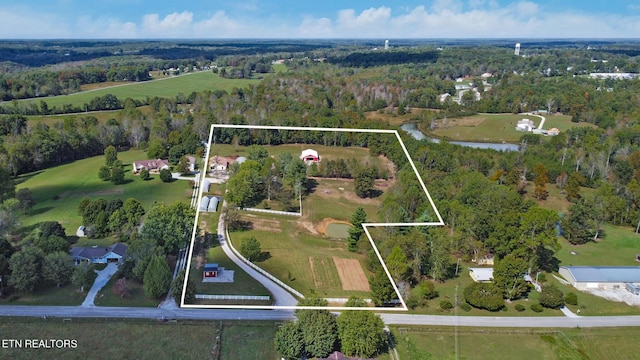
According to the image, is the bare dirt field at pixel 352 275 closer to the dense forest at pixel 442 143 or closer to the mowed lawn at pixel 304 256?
the mowed lawn at pixel 304 256

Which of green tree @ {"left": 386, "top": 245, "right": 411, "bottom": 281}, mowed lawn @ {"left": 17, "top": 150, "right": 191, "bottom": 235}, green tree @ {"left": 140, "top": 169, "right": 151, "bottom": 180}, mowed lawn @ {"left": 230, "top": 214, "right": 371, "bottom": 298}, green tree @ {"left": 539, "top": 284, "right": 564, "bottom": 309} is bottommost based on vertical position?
green tree @ {"left": 539, "top": 284, "right": 564, "bottom": 309}

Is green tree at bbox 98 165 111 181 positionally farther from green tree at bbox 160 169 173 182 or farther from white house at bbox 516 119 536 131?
white house at bbox 516 119 536 131

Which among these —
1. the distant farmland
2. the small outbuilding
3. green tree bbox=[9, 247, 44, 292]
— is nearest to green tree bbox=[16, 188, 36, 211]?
green tree bbox=[9, 247, 44, 292]

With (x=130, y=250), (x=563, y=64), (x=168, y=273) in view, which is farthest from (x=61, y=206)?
(x=563, y=64)

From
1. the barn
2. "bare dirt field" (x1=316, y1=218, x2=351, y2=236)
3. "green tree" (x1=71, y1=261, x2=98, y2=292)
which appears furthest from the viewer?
the barn

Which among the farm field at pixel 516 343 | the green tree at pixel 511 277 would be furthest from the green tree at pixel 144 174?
the green tree at pixel 511 277

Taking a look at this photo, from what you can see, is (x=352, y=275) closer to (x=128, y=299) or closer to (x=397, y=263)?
(x=397, y=263)

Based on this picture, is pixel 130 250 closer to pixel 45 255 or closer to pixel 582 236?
pixel 45 255
